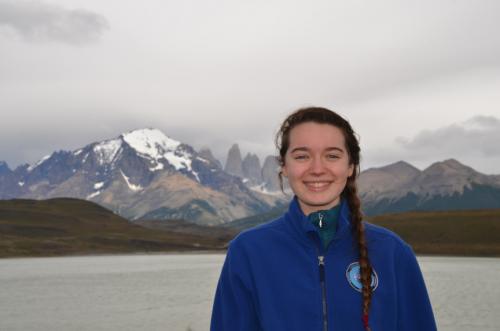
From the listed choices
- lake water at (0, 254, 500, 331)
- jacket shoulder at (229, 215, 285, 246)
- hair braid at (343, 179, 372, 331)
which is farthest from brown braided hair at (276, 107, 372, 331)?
lake water at (0, 254, 500, 331)

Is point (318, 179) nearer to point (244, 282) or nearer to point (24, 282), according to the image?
point (244, 282)

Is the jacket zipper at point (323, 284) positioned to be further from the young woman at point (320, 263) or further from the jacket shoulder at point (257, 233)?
the jacket shoulder at point (257, 233)

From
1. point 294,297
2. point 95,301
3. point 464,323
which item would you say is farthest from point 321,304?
point 95,301

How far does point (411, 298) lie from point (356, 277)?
2.39 ft

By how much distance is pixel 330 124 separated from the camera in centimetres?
607

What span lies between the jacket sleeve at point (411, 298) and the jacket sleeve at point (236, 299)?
1.42m

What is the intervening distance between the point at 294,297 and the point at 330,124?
176 cm

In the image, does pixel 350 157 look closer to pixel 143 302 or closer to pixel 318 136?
pixel 318 136

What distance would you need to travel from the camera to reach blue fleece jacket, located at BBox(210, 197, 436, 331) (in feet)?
18.2

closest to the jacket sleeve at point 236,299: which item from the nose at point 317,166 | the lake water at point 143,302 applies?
the nose at point 317,166

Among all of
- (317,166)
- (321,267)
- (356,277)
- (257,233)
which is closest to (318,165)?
(317,166)

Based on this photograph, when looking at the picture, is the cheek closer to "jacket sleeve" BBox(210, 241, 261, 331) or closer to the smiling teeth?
the smiling teeth

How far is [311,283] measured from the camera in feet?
18.5

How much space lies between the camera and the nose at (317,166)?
19.7ft
